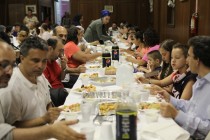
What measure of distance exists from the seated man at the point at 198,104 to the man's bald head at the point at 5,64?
102cm

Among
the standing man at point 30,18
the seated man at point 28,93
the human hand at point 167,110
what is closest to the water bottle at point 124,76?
the seated man at point 28,93

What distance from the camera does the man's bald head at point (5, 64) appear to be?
134 cm

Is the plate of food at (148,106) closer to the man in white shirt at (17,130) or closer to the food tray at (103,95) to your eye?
the food tray at (103,95)

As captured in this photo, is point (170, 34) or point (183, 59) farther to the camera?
point (170, 34)

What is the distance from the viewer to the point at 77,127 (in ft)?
5.94

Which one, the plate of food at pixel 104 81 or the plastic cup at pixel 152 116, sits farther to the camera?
the plate of food at pixel 104 81

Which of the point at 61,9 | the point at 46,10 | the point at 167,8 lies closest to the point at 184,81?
the point at 167,8

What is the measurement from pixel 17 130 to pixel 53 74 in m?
2.16

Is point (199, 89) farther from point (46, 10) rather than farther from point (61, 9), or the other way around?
point (61, 9)

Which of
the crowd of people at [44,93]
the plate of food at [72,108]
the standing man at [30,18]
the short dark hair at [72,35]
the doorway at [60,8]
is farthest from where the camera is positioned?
the doorway at [60,8]

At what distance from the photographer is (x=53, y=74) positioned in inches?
143

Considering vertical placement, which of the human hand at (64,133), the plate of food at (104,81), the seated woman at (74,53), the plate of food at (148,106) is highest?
the seated woman at (74,53)

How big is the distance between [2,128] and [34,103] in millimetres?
594

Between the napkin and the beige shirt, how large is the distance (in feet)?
2.48
